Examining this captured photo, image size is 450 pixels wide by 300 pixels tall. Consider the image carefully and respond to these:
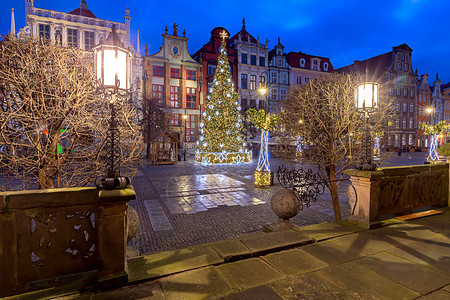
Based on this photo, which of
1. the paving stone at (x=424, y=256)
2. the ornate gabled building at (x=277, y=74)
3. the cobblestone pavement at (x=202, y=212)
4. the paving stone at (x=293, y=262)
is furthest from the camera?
the ornate gabled building at (x=277, y=74)

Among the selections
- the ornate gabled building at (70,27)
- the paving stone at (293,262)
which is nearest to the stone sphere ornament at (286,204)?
the paving stone at (293,262)

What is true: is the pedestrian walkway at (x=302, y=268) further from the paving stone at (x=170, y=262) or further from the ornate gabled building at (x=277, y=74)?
the ornate gabled building at (x=277, y=74)

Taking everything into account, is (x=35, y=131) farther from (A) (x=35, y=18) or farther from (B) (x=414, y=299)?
(A) (x=35, y=18)

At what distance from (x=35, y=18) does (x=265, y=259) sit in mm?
35022

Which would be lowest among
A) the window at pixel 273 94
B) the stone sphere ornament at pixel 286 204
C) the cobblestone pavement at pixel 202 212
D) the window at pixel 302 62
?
the cobblestone pavement at pixel 202 212

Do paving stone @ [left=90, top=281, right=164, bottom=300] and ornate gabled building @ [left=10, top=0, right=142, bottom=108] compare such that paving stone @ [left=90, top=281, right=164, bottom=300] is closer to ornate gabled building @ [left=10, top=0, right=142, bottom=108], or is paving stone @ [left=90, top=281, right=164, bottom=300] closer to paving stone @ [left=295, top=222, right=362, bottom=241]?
paving stone @ [left=295, top=222, right=362, bottom=241]

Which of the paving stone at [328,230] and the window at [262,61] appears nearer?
the paving stone at [328,230]

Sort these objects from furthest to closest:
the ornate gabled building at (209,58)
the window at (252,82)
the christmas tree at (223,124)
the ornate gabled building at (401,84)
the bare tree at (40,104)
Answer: the ornate gabled building at (401,84) → the window at (252,82) → the ornate gabled building at (209,58) → the christmas tree at (223,124) → the bare tree at (40,104)

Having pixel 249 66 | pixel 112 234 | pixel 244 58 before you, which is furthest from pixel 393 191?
pixel 244 58

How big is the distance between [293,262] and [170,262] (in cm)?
178

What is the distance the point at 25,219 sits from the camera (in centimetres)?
270

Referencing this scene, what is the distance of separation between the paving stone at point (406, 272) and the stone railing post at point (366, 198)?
1207 millimetres

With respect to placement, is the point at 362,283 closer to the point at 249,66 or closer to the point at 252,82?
the point at 252,82

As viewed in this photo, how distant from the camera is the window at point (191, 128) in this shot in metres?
35.0
